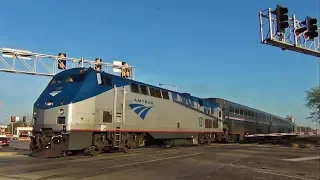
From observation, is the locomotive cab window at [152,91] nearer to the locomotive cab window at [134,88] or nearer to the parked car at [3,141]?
the locomotive cab window at [134,88]

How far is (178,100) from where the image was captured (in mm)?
27828

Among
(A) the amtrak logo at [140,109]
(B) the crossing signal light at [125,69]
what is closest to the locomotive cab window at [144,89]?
(A) the amtrak logo at [140,109]

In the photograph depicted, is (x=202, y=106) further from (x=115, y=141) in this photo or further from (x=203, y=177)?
(x=203, y=177)

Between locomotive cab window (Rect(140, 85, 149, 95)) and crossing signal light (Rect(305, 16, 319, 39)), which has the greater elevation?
crossing signal light (Rect(305, 16, 319, 39))

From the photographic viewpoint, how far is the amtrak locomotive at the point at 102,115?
17234mm

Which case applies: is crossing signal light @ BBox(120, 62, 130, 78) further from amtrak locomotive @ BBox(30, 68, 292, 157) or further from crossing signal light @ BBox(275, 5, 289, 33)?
crossing signal light @ BBox(275, 5, 289, 33)

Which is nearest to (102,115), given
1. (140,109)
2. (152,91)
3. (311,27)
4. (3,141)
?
(140,109)

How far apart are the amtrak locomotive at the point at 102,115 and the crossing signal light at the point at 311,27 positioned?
10.5 meters

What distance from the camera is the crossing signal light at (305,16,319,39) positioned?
2039cm

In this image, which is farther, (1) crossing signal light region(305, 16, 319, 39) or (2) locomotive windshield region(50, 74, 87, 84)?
(1) crossing signal light region(305, 16, 319, 39)

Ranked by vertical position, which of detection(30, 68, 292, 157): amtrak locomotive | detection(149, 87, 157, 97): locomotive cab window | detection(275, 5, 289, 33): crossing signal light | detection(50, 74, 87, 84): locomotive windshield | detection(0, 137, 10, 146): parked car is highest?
detection(275, 5, 289, 33): crossing signal light

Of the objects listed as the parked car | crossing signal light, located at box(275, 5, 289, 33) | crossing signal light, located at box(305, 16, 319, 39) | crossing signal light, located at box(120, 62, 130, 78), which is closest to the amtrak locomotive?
crossing signal light, located at box(275, 5, 289, 33)

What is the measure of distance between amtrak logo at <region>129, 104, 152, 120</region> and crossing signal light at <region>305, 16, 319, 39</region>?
10.9 metres

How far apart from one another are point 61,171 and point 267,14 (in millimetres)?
15242
